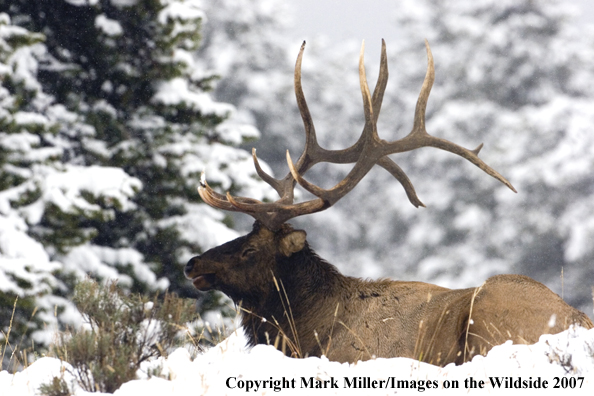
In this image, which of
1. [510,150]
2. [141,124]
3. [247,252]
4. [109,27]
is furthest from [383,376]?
[510,150]

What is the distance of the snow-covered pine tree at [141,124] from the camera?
Result: 9102 millimetres

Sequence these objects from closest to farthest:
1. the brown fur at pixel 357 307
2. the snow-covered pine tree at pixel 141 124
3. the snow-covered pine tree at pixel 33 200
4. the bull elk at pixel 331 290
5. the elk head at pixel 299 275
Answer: the brown fur at pixel 357 307, the bull elk at pixel 331 290, the elk head at pixel 299 275, the snow-covered pine tree at pixel 33 200, the snow-covered pine tree at pixel 141 124

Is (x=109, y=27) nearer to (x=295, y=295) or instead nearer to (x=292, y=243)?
(x=292, y=243)

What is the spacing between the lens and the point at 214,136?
32.4 ft

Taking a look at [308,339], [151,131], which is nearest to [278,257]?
[308,339]

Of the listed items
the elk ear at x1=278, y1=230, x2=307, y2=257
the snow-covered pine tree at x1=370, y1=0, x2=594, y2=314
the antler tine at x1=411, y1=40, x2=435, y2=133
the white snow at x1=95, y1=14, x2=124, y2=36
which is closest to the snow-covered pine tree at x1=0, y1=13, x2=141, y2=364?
the white snow at x1=95, y1=14, x2=124, y2=36

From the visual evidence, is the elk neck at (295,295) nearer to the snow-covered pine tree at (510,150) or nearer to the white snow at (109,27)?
the white snow at (109,27)

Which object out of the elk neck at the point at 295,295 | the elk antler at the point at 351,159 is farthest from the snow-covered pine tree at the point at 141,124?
the elk neck at the point at 295,295

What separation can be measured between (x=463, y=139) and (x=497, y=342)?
14.9 metres

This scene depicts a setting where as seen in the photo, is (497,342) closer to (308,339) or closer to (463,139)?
(308,339)

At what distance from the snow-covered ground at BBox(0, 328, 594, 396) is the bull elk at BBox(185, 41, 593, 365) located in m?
0.59

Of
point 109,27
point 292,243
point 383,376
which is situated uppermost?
point 109,27

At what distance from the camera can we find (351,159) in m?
5.11

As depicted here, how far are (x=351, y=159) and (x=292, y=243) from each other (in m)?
0.91
